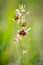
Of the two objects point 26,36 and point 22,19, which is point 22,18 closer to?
point 22,19

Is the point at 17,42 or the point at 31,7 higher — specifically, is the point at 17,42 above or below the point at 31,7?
below

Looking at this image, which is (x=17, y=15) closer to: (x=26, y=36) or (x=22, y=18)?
(x=22, y=18)

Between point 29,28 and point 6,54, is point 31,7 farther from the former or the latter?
point 6,54

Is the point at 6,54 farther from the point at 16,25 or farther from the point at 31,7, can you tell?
the point at 31,7

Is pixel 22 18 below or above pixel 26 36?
above

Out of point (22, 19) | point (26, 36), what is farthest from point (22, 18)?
point (26, 36)

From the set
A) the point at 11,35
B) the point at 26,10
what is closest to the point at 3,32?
the point at 11,35
